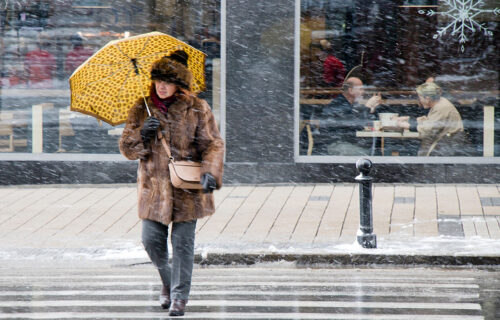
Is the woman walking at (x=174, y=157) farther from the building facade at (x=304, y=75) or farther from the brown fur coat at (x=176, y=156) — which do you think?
the building facade at (x=304, y=75)

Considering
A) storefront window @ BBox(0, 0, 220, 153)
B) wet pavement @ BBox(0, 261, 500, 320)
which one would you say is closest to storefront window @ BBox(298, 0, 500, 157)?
storefront window @ BBox(0, 0, 220, 153)

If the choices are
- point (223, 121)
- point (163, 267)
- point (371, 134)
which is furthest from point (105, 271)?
point (371, 134)

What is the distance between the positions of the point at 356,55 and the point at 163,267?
6987 mm

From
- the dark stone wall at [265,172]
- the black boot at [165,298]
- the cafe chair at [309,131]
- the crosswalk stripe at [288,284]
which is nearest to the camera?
the black boot at [165,298]

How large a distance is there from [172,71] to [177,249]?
1266 mm

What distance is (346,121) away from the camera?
1335 centimetres

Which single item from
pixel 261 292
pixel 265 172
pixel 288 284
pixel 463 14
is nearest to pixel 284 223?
pixel 288 284

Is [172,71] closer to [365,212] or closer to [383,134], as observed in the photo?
[365,212]

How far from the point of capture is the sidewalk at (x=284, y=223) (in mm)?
8797

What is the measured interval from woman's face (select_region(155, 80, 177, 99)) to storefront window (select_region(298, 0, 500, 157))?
21.5 ft

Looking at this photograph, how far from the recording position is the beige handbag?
6.69 meters

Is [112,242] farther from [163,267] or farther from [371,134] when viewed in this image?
[371,134]

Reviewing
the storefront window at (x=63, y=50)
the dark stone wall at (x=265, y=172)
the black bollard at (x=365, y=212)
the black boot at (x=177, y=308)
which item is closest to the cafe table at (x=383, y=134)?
the dark stone wall at (x=265, y=172)

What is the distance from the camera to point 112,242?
943 cm
